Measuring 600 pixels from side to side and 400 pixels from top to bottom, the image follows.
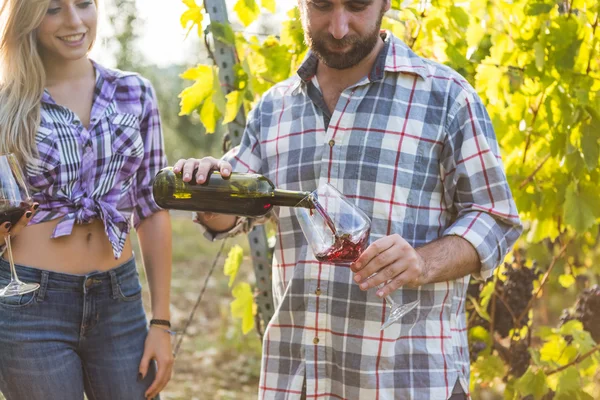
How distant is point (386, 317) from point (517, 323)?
4.00 feet

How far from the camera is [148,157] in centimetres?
236

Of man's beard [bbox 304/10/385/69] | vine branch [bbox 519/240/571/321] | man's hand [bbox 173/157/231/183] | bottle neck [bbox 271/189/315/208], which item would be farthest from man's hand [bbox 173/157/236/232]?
vine branch [bbox 519/240/571/321]

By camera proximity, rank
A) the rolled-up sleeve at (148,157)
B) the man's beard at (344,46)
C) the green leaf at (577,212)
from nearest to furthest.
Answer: the man's beard at (344,46), the rolled-up sleeve at (148,157), the green leaf at (577,212)

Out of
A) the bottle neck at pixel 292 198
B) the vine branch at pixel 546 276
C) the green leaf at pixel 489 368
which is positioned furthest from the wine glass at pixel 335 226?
the vine branch at pixel 546 276

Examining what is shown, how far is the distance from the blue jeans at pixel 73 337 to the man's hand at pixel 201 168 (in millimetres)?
498

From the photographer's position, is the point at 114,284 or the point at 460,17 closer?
the point at 114,284

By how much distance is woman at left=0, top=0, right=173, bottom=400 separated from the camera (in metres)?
2.12

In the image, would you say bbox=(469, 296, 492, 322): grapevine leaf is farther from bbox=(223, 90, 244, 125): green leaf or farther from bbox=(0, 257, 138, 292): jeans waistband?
bbox=(0, 257, 138, 292): jeans waistband

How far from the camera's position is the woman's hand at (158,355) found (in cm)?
229

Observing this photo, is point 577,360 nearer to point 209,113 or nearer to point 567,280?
point 567,280

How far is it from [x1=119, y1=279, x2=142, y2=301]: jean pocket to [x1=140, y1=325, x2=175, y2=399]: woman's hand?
110mm

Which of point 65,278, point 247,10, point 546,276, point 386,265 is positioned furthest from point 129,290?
point 546,276

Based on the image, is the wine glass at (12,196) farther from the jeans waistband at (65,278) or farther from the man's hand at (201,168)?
the man's hand at (201,168)

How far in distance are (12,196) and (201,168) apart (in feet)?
1.68
